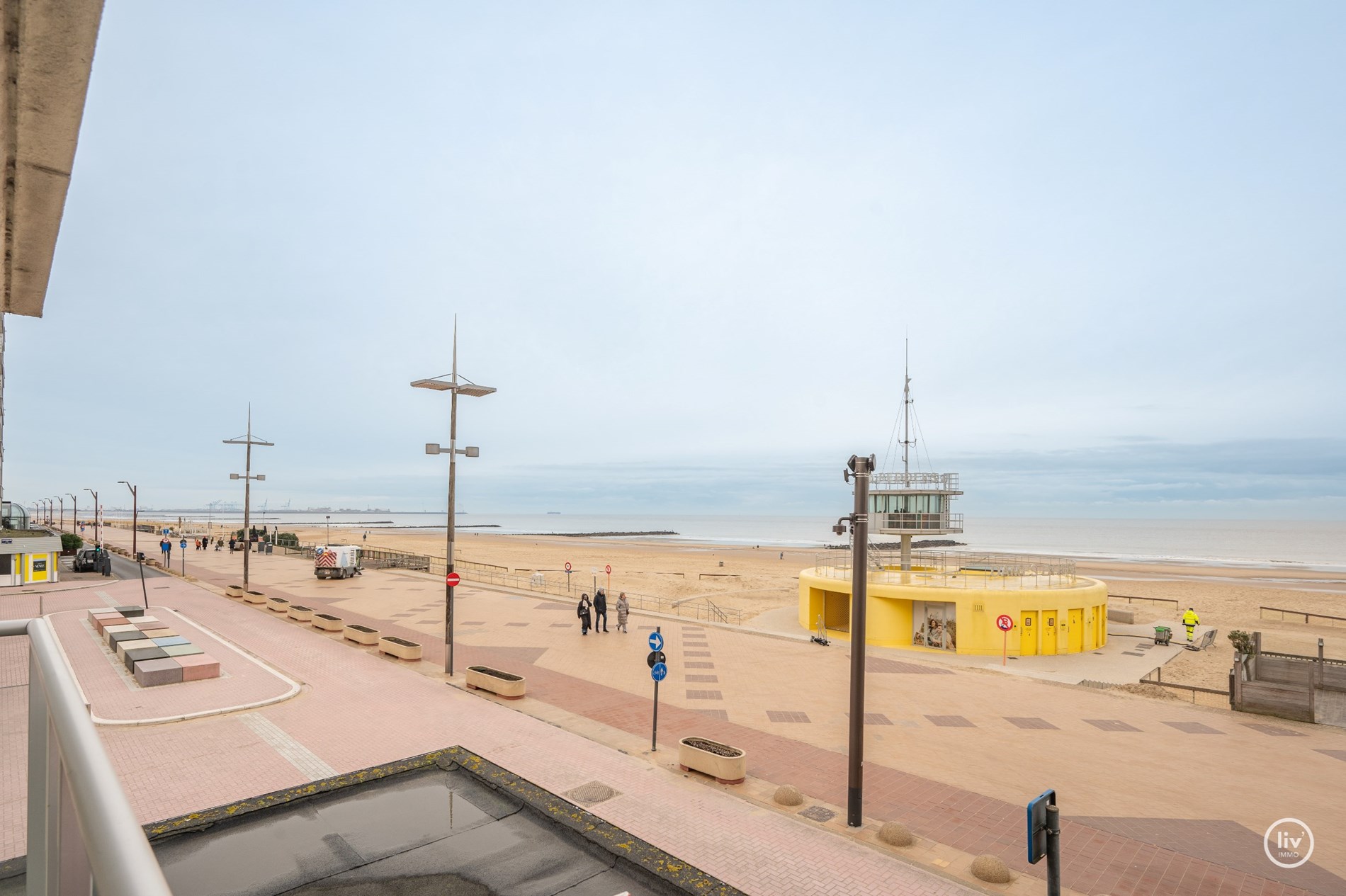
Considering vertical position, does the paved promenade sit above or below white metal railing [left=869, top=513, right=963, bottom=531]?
below

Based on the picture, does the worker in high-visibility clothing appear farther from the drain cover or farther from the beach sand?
the drain cover

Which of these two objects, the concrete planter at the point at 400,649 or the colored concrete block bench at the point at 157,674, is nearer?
the colored concrete block bench at the point at 157,674

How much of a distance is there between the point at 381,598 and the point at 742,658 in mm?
20461

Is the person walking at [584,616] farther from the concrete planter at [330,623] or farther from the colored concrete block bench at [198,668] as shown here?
the colored concrete block bench at [198,668]

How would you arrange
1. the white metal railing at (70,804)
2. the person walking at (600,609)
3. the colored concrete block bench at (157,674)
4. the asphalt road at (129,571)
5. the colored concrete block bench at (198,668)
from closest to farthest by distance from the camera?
1. the white metal railing at (70,804)
2. the colored concrete block bench at (157,674)
3. the colored concrete block bench at (198,668)
4. the person walking at (600,609)
5. the asphalt road at (129,571)

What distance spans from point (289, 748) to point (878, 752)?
11.9 m

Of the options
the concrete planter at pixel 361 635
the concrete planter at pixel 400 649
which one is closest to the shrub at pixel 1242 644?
the concrete planter at pixel 400 649

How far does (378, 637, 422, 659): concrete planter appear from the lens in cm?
2120

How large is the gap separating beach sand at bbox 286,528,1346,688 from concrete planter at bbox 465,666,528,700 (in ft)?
59.3

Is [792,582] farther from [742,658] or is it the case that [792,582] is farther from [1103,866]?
[1103,866]

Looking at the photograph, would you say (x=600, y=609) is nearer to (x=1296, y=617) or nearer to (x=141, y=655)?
(x=141, y=655)

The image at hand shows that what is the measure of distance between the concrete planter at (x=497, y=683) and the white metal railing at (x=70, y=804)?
53.2 ft

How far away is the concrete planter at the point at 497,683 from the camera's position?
57.5ft

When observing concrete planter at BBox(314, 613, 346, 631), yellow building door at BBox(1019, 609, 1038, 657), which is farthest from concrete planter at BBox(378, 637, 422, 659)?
yellow building door at BBox(1019, 609, 1038, 657)
